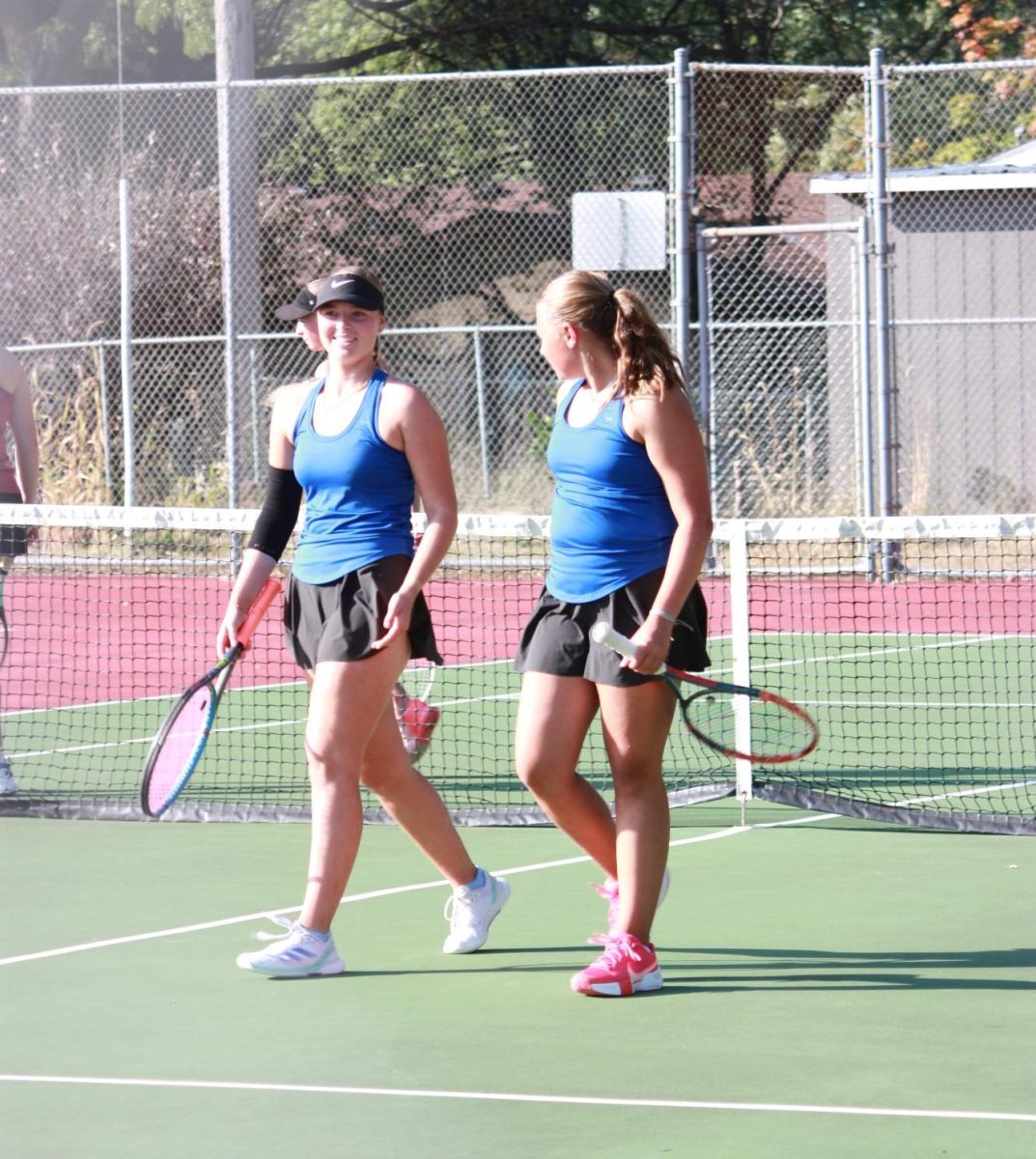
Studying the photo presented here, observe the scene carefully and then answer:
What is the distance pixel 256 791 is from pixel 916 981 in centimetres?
391

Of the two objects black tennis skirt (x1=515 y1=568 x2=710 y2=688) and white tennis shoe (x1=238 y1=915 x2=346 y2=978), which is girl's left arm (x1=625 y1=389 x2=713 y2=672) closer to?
black tennis skirt (x1=515 y1=568 x2=710 y2=688)

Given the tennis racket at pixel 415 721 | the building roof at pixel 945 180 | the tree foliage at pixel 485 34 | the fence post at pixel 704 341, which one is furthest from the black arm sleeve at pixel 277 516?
the tree foliage at pixel 485 34

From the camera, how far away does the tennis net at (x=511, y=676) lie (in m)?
8.66

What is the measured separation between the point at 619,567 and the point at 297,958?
134cm

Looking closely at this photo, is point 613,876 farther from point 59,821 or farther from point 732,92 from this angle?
point 732,92

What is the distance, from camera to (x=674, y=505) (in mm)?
5609

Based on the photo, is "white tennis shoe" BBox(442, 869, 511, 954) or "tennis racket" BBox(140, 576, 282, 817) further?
"white tennis shoe" BBox(442, 869, 511, 954)

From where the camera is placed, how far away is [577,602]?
584 centimetres

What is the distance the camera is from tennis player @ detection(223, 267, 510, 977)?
5.89 m

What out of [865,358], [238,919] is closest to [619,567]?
[238,919]

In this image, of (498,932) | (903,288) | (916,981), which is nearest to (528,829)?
(498,932)

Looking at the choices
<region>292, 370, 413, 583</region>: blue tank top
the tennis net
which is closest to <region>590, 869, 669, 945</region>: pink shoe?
<region>292, 370, 413, 583</region>: blue tank top

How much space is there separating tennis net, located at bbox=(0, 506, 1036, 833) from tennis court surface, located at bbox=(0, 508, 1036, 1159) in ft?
0.12

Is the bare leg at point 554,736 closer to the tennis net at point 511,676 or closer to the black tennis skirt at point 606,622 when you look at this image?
the black tennis skirt at point 606,622
